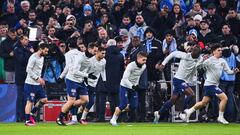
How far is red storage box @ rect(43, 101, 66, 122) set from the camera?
26.2m

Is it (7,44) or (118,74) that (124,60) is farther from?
(7,44)

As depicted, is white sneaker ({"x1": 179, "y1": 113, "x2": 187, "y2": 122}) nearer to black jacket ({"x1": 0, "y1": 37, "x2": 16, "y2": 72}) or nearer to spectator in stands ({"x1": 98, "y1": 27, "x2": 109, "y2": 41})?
spectator in stands ({"x1": 98, "y1": 27, "x2": 109, "y2": 41})

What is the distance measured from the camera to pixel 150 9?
93.6ft

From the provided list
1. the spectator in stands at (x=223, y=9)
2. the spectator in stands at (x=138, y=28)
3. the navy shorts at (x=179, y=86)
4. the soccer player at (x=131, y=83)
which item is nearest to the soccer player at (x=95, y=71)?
the soccer player at (x=131, y=83)

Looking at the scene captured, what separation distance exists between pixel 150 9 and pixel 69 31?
3.57 m

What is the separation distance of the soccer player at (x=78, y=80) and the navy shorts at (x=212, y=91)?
3.60 m

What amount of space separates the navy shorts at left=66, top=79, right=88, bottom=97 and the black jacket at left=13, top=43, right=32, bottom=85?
268 centimetres

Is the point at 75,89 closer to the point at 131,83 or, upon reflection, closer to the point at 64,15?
the point at 131,83

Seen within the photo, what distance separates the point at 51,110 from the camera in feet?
86.4

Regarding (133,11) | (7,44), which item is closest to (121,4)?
(133,11)

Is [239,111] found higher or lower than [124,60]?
lower

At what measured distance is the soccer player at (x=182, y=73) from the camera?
24.1 meters

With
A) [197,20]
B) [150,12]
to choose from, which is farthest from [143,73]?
[150,12]

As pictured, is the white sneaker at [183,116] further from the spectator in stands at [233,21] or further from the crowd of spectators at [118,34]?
the spectator in stands at [233,21]
